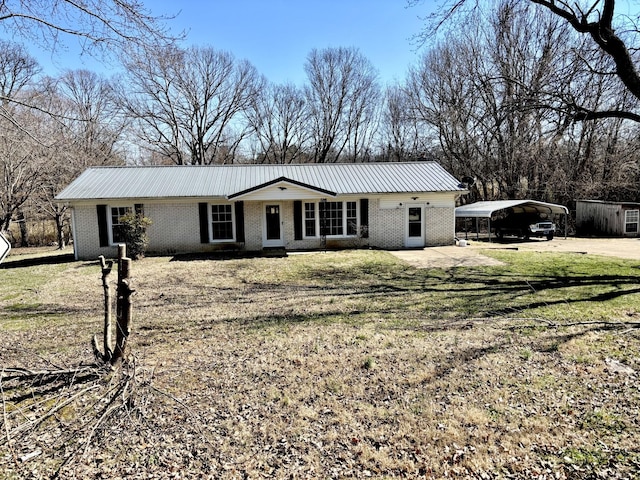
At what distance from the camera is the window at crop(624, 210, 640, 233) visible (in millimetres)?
23105

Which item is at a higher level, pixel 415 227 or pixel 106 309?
pixel 415 227

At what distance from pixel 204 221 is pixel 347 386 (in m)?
13.9

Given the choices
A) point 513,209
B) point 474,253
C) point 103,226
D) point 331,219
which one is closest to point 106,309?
point 331,219

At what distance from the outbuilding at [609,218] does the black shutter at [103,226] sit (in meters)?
27.5

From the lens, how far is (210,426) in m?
3.82

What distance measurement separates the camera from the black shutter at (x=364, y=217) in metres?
17.7

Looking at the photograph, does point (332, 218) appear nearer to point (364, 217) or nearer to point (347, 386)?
point (364, 217)

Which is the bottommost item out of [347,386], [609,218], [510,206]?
[347,386]

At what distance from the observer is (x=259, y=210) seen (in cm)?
1730

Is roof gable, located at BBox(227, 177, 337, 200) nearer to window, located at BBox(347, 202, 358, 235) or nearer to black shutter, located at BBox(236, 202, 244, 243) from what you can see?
black shutter, located at BBox(236, 202, 244, 243)

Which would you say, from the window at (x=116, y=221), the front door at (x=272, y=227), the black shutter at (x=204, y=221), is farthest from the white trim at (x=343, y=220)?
the window at (x=116, y=221)

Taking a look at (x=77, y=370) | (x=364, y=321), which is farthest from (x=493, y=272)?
(x=77, y=370)

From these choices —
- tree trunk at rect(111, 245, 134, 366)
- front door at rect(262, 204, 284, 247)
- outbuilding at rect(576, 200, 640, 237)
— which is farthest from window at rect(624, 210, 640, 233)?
tree trunk at rect(111, 245, 134, 366)

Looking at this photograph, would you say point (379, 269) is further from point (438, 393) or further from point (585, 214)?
point (585, 214)
